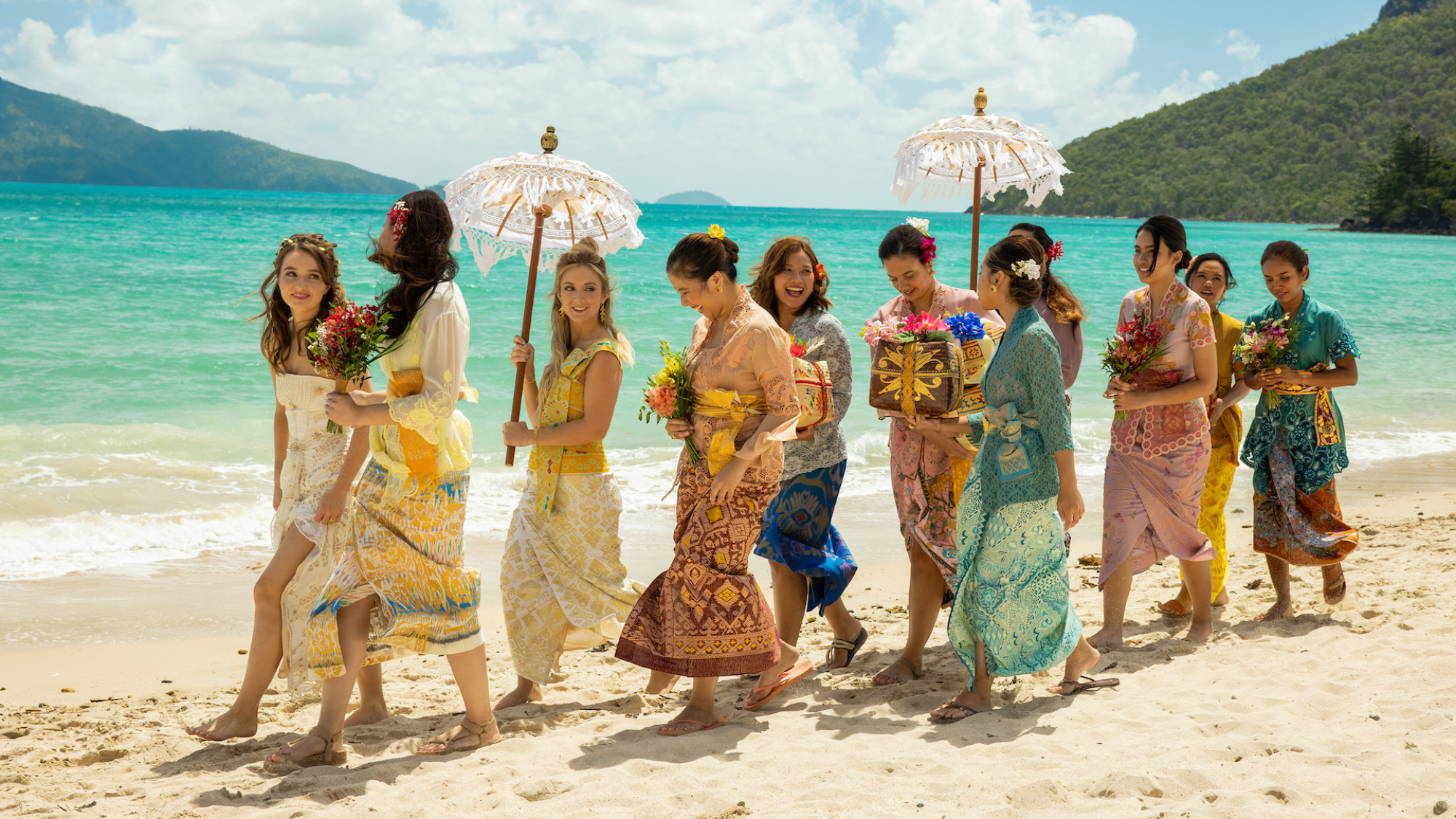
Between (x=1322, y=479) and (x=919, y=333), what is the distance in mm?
2628

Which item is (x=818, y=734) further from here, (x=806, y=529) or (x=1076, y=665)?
(x=1076, y=665)

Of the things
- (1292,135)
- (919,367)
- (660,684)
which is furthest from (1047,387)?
(1292,135)

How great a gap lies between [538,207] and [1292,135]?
101 metres

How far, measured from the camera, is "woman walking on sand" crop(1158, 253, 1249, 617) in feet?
17.8

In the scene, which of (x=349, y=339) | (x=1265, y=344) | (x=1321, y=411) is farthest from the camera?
(x=1321, y=411)

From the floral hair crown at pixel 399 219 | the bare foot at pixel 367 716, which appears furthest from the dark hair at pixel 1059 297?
the bare foot at pixel 367 716

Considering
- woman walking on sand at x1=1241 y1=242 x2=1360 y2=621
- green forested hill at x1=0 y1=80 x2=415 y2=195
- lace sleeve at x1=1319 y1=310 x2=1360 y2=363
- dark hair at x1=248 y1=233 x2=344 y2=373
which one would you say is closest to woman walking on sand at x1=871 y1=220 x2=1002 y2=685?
woman walking on sand at x1=1241 y1=242 x2=1360 y2=621

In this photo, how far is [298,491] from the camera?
4.08 m

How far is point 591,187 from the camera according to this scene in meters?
4.74

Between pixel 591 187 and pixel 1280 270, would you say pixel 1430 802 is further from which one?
pixel 591 187

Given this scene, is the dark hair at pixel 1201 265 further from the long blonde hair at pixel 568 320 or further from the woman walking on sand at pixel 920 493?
the long blonde hair at pixel 568 320

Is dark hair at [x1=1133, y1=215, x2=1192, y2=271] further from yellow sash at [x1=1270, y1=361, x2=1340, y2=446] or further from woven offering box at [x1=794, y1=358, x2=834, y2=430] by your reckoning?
woven offering box at [x1=794, y1=358, x2=834, y2=430]

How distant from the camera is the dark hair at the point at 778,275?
15.5 ft

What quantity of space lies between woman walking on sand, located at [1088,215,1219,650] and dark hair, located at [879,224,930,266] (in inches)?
42.7
